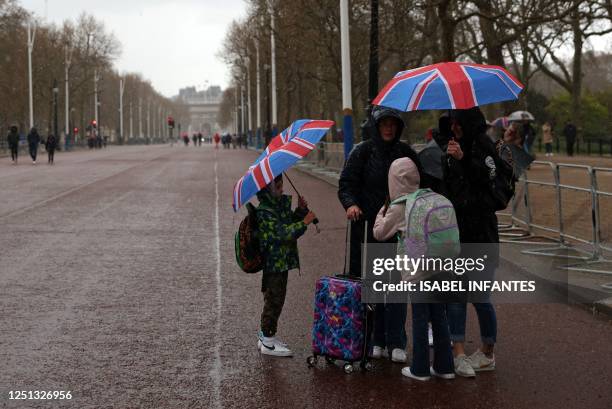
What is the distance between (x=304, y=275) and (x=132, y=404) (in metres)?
4.79

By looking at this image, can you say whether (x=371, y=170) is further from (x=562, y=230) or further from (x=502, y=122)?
(x=502, y=122)

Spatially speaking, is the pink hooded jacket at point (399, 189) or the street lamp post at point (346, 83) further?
the street lamp post at point (346, 83)

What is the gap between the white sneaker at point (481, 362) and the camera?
584 cm

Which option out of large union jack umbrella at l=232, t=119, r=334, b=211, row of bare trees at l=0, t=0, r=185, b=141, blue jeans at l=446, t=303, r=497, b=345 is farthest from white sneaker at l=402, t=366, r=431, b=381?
row of bare trees at l=0, t=0, r=185, b=141

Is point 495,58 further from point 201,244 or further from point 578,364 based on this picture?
point 578,364

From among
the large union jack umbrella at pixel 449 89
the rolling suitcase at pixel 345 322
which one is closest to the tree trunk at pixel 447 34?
the large union jack umbrella at pixel 449 89

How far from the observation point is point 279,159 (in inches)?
225

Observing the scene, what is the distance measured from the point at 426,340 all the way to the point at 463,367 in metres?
0.37

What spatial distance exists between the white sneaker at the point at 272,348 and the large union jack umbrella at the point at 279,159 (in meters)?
1.03

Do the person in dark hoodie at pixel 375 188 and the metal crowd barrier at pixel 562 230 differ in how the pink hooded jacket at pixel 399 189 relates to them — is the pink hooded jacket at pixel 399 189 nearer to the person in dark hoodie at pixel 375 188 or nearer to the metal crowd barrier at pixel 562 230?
the person in dark hoodie at pixel 375 188

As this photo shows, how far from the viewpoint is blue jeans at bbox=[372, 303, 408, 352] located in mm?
6011

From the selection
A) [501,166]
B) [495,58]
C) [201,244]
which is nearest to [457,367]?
[501,166]

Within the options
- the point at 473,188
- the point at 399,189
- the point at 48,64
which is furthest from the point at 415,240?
the point at 48,64

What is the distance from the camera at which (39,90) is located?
3248 inches
